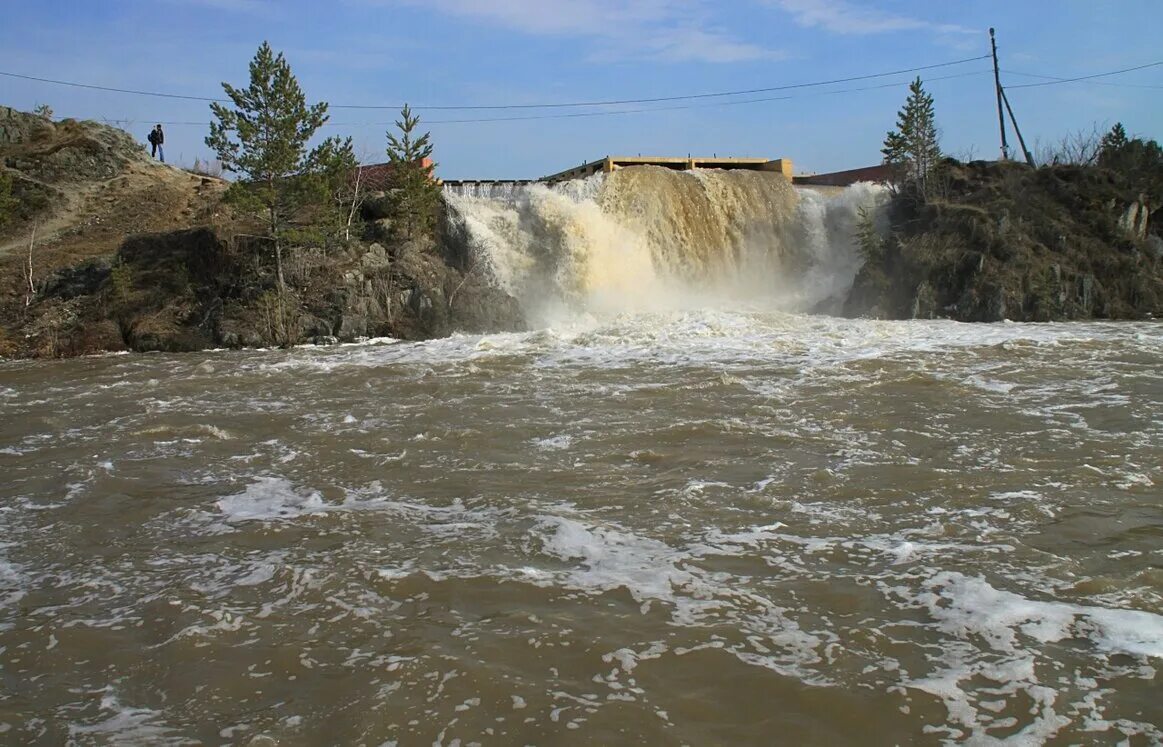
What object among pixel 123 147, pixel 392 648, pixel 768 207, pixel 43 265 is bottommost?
pixel 392 648

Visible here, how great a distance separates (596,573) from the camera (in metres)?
4.66

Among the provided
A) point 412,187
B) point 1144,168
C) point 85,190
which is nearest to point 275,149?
point 412,187

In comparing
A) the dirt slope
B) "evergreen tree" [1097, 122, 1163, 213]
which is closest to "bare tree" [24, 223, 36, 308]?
the dirt slope

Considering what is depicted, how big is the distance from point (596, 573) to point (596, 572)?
1cm

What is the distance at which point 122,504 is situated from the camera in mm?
6297

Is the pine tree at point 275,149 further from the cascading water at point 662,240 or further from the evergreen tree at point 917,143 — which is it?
the evergreen tree at point 917,143

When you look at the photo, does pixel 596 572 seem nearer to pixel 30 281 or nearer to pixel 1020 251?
pixel 1020 251

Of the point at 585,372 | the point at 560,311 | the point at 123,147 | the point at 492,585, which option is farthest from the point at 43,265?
the point at 492,585

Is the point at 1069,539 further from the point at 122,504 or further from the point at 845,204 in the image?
the point at 845,204

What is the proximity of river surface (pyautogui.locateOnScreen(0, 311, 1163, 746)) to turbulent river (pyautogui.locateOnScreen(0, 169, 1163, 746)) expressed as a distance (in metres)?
0.02

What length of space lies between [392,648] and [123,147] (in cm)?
3360

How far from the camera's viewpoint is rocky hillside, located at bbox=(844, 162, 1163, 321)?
21859 millimetres

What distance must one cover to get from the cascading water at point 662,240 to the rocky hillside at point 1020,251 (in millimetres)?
1995

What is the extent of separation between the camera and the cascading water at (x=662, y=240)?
2311 centimetres
